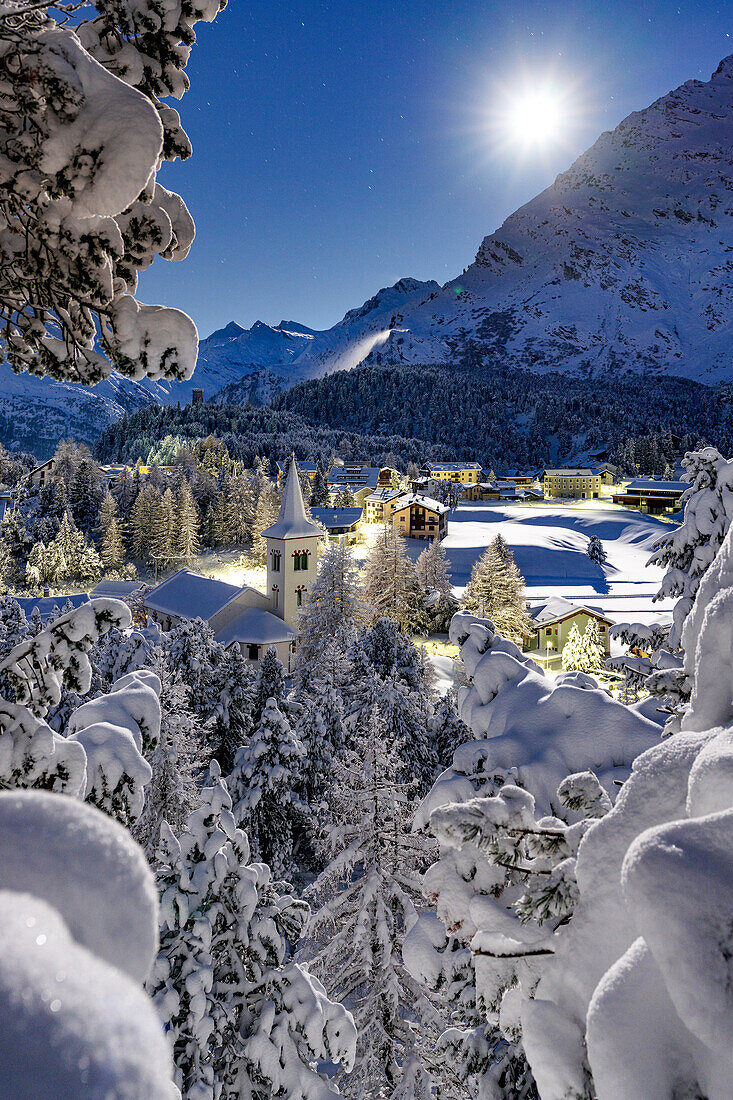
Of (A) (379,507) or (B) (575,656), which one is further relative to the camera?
(A) (379,507)

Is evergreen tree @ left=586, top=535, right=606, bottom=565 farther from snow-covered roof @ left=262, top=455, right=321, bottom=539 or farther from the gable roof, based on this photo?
snow-covered roof @ left=262, top=455, right=321, bottom=539

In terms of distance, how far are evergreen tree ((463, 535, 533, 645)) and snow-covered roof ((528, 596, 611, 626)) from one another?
2146mm

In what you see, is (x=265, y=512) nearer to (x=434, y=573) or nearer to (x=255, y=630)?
(x=434, y=573)

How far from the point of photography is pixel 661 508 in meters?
81.1

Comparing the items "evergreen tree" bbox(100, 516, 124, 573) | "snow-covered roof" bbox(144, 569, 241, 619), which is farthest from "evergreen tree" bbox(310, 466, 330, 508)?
"snow-covered roof" bbox(144, 569, 241, 619)

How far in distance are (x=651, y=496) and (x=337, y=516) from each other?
150ft

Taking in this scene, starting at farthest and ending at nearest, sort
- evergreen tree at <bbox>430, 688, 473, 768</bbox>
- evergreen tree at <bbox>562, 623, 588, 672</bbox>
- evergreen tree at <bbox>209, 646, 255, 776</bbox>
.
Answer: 1. evergreen tree at <bbox>562, 623, 588, 672</bbox>
2. evergreen tree at <bbox>209, 646, 255, 776</bbox>
3. evergreen tree at <bbox>430, 688, 473, 768</bbox>

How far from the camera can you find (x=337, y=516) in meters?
68.0

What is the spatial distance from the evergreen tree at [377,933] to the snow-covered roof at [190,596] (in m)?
18.7

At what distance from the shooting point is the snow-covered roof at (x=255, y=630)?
2680cm

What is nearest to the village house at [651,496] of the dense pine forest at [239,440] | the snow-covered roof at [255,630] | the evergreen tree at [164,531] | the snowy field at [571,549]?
the snowy field at [571,549]

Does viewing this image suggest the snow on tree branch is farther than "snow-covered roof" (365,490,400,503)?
No

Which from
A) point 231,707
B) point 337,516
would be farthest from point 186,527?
point 231,707

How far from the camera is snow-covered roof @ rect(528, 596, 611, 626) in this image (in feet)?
114
